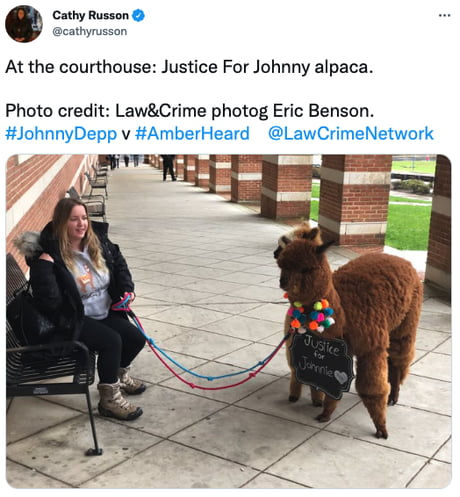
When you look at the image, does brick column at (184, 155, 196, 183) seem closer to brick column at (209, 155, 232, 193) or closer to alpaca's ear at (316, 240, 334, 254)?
brick column at (209, 155, 232, 193)

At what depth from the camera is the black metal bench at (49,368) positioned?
3.79 metres

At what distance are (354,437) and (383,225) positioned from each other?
7.91 meters

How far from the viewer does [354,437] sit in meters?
4.09

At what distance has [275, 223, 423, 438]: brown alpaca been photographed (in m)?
3.84

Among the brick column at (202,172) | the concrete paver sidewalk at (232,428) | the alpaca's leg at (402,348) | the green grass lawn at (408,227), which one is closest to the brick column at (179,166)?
the brick column at (202,172)

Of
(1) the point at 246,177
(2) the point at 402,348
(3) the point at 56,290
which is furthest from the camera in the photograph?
(1) the point at 246,177

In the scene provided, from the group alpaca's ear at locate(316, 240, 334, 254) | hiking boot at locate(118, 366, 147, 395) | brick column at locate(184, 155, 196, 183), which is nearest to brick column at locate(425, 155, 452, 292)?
alpaca's ear at locate(316, 240, 334, 254)

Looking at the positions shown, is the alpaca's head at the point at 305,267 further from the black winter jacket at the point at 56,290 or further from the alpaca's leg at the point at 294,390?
the black winter jacket at the point at 56,290

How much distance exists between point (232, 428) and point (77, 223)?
1.86 m

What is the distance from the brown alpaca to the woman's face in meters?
1.43

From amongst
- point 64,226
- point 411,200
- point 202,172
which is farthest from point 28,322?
point 202,172

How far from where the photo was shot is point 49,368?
13.5 feet
